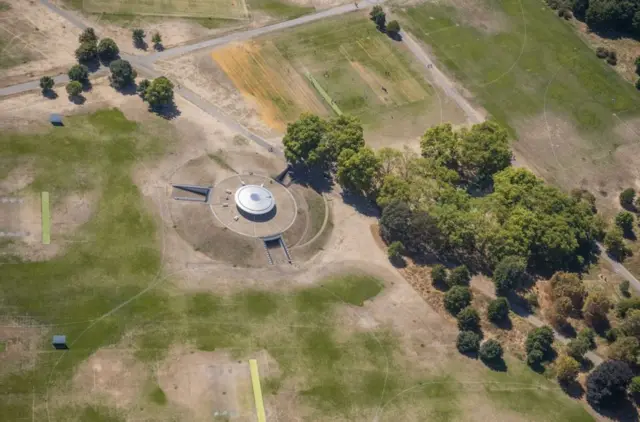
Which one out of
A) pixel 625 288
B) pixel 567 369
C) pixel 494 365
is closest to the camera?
pixel 567 369

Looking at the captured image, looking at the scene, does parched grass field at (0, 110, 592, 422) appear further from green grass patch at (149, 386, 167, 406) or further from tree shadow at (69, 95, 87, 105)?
tree shadow at (69, 95, 87, 105)

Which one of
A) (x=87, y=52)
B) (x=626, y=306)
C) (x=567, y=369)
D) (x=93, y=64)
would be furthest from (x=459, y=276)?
(x=87, y=52)

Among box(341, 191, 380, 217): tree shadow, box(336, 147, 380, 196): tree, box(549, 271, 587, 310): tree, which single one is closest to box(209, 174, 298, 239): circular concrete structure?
box(341, 191, 380, 217): tree shadow

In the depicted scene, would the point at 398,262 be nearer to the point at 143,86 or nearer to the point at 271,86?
the point at 271,86

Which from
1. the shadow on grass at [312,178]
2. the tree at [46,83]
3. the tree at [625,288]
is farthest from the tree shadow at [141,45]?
the tree at [625,288]

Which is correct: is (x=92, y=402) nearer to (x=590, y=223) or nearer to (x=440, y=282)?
(x=440, y=282)

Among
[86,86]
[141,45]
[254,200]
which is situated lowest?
[254,200]

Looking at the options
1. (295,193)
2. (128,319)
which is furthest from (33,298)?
(295,193)
